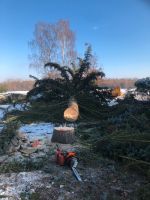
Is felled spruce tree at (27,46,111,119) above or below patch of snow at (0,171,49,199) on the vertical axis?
above

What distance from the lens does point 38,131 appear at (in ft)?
26.7

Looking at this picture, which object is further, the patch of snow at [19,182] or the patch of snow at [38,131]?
the patch of snow at [38,131]

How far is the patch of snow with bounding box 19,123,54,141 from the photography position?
292 inches

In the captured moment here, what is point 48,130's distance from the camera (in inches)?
326

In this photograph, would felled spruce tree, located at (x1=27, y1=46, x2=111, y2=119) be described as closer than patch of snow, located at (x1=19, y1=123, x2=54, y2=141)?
No

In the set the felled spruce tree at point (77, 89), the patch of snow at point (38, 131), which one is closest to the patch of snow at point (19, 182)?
→ the patch of snow at point (38, 131)

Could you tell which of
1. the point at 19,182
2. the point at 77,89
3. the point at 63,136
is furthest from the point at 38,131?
the point at 19,182

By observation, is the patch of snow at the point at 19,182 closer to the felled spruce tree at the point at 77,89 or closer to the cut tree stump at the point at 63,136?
the cut tree stump at the point at 63,136

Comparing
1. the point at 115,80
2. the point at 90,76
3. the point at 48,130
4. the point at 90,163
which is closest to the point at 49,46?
the point at 115,80

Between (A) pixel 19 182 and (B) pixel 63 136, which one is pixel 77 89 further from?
(A) pixel 19 182

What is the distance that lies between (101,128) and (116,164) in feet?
8.69

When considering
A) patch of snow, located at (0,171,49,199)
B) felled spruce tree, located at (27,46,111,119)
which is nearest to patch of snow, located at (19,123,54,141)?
felled spruce tree, located at (27,46,111,119)

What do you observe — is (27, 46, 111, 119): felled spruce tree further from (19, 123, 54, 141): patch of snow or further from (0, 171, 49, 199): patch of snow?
(0, 171, 49, 199): patch of snow

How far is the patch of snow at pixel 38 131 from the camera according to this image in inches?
292
